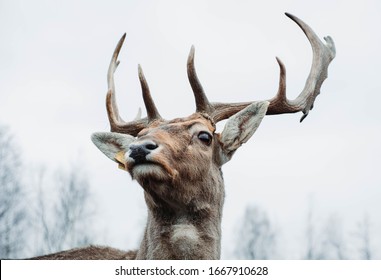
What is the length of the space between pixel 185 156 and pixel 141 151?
0.66m

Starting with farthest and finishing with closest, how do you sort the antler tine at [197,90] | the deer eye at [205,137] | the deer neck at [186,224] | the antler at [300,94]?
the antler at [300,94]
the antler tine at [197,90]
the deer eye at [205,137]
the deer neck at [186,224]

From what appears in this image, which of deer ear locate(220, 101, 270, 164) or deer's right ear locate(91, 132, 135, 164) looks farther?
deer's right ear locate(91, 132, 135, 164)

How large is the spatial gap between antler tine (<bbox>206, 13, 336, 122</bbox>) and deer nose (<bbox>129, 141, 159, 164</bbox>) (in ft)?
6.21

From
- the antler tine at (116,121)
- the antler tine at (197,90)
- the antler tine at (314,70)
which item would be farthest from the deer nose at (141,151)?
the antler tine at (314,70)

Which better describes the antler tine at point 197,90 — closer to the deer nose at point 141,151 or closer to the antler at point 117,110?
the antler at point 117,110

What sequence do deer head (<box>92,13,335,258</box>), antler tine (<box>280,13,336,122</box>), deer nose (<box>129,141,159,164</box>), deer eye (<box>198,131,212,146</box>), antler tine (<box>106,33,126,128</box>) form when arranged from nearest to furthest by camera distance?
1. deer nose (<box>129,141,159,164</box>)
2. deer head (<box>92,13,335,258</box>)
3. deer eye (<box>198,131,212,146</box>)
4. antler tine (<box>106,33,126,128</box>)
5. antler tine (<box>280,13,336,122</box>)

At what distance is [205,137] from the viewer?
328 inches

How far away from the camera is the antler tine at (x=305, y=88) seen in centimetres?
932

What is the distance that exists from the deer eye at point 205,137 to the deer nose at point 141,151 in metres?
0.96

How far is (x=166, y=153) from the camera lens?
7.60 metres

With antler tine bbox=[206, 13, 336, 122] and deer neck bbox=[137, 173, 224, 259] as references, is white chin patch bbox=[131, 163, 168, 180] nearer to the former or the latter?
deer neck bbox=[137, 173, 224, 259]

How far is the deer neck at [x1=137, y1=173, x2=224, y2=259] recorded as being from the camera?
25.8 ft

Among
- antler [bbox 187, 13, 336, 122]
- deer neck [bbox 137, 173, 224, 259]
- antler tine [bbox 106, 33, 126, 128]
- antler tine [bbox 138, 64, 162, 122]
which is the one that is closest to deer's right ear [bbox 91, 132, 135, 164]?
antler tine [bbox 138, 64, 162, 122]

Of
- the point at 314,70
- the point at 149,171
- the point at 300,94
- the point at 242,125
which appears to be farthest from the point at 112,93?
the point at 314,70
